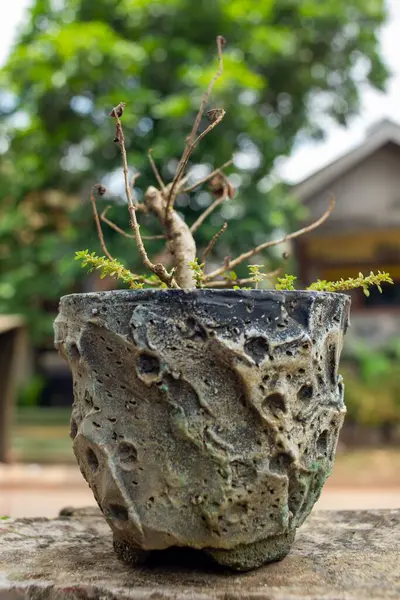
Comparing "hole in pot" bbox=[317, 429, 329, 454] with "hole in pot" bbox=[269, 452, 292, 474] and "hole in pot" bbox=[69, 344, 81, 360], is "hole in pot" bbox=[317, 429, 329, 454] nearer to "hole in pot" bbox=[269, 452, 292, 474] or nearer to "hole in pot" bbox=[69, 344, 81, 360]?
"hole in pot" bbox=[269, 452, 292, 474]

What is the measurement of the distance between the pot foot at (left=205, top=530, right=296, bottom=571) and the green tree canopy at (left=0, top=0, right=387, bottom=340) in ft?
16.2

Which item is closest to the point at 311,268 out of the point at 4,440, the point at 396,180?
the point at 396,180

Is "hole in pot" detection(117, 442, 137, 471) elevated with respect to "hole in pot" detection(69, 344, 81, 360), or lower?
lower

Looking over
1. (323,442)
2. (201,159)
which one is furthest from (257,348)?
(201,159)

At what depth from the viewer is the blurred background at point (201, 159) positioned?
8.05 metres

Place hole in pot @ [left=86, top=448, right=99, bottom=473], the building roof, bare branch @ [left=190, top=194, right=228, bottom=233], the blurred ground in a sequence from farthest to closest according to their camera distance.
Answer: the building roof → the blurred ground → bare branch @ [left=190, top=194, right=228, bottom=233] → hole in pot @ [left=86, top=448, right=99, bottom=473]

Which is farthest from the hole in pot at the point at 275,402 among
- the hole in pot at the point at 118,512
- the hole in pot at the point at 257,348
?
the hole in pot at the point at 118,512

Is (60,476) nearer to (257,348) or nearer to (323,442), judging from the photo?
(323,442)

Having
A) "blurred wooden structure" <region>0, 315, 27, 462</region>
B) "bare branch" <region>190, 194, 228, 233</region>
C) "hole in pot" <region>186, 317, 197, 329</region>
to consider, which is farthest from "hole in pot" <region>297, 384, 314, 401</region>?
"blurred wooden structure" <region>0, 315, 27, 462</region>

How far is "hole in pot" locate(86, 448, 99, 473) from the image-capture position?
226 cm

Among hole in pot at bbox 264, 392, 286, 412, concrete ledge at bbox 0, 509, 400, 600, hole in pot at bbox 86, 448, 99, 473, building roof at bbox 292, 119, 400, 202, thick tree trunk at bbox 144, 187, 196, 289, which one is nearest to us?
concrete ledge at bbox 0, 509, 400, 600

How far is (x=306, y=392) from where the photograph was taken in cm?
225

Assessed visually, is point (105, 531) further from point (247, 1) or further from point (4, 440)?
point (247, 1)

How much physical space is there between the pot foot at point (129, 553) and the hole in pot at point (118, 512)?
14 centimetres
